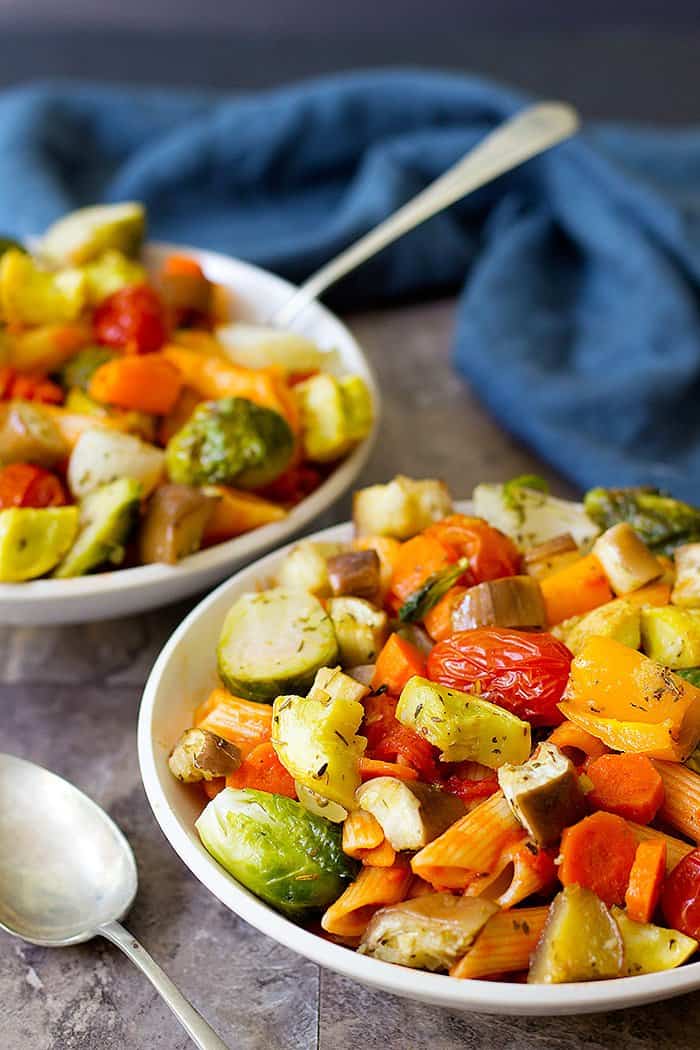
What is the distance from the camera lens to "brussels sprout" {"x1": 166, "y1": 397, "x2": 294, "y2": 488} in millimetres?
2008

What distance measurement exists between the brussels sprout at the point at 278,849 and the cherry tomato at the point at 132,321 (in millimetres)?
1099

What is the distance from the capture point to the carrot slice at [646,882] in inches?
52.2

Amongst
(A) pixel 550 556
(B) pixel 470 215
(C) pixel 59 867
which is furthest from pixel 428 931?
Result: (B) pixel 470 215

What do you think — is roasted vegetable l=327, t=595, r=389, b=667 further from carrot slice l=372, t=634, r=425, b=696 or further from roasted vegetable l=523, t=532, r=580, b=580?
roasted vegetable l=523, t=532, r=580, b=580

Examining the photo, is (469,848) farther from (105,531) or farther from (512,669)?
(105,531)

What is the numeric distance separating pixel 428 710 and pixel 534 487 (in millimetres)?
650

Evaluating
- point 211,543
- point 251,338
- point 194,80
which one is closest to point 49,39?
point 194,80

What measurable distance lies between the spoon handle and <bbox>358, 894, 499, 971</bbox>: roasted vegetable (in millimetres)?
199

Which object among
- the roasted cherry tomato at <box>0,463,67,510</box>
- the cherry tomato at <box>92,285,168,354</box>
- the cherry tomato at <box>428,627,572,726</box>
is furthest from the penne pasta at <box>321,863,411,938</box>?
the cherry tomato at <box>92,285,168,354</box>

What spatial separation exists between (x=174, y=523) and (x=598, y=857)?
0.85m

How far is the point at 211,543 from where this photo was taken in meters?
2.05

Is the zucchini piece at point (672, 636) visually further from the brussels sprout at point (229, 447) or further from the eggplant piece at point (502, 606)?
the brussels sprout at point (229, 447)

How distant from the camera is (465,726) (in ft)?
4.72

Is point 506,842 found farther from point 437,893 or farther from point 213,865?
point 213,865
